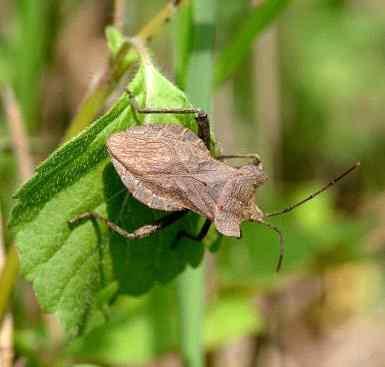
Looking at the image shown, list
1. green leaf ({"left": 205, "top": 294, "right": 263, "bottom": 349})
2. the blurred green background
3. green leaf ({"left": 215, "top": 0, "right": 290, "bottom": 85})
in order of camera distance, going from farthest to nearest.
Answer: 1. green leaf ({"left": 205, "top": 294, "right": 263, "bottom": 349})
2. the blurred green background
3. green leaf ({"left": 215, "top": 0, "right": 290, "bottom": 85})

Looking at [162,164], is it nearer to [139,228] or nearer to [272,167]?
[139,228]

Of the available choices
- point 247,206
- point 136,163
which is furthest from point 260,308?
point 136,163

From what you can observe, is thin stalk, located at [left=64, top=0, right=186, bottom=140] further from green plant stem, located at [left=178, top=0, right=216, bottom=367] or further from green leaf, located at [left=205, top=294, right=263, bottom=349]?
green leaf, located at [left=205, top=294, right=263, bottom=349]

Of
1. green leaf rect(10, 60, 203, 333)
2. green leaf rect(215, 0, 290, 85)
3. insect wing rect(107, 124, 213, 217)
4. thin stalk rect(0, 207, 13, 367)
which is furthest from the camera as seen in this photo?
green leaf rect(215, 0, 290, 85)

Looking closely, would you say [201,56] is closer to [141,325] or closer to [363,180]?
[141,325]

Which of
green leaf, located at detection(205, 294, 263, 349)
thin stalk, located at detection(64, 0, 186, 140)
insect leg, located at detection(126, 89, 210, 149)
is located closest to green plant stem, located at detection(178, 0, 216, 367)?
insect leg, located at detection(126, 89, 210, 149)
